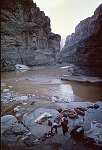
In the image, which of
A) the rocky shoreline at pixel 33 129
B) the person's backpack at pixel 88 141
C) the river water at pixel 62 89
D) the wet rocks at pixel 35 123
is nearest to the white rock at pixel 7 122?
the rocky shoreline at pixel 33 129

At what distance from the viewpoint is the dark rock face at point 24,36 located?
19.8 metres

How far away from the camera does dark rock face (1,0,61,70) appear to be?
19.8 meters

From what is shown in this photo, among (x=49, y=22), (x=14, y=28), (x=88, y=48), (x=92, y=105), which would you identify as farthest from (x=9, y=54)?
(x=92, y=105)

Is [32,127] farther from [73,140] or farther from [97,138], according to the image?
[97,138]

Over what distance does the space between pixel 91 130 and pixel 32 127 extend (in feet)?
3.98

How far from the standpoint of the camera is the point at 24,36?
74.6 ft

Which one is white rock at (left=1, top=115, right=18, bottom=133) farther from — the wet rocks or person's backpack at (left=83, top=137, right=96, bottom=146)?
person's backpack at (left=83, top=137, right=96, bottom=146)

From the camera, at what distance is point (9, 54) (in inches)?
778

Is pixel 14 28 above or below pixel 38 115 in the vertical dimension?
above

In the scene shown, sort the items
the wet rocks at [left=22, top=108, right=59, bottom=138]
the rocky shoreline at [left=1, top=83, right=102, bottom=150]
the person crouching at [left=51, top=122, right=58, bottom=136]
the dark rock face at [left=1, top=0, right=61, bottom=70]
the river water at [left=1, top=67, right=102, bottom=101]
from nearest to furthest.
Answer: the rocky shoreline at [left=1, top=83, right=102, bottom=150], the person crouching at [left=51, top=122, right=58, bottom=136], the wet rocks at [left=22, top=108, right=59, bottom=138], the river water at [left=1, top=67, right=102, bottom=101], the dark rock face at [left=1, top=0, right=61, bottom=70]

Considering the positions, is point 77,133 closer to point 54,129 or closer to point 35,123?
point 54,129

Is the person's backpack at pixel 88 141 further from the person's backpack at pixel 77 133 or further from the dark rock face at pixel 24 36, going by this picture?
the dark rock face at pixel 24 36

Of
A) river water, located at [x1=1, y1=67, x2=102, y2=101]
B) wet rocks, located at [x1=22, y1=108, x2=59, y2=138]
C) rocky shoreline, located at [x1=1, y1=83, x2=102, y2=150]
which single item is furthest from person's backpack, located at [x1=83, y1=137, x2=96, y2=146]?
river water, located at [x1=1, y1=67, x2=102, y2=101]

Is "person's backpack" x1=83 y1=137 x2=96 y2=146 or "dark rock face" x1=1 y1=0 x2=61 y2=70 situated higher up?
"dark rock face" x1=1 y1=0 x2=61 y2=70
